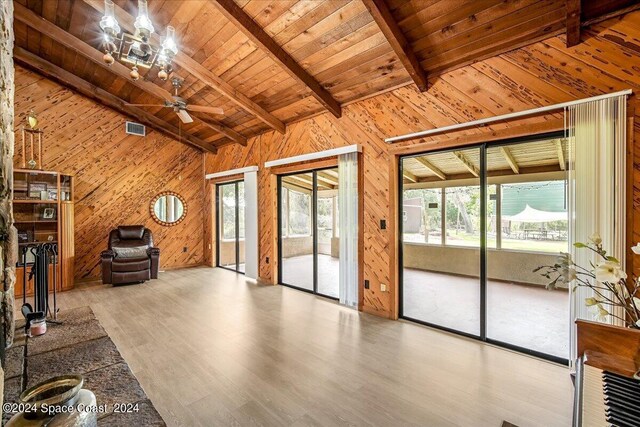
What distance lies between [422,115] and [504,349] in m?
2.80

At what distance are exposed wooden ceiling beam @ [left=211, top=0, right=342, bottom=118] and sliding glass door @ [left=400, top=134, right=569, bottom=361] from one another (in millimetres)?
1449

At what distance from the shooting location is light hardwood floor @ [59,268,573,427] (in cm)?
202

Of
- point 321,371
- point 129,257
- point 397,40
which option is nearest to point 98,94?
point 129,257

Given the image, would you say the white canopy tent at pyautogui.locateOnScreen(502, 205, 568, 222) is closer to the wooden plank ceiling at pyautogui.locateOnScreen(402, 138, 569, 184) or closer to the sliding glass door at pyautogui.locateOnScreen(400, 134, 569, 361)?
the sliding glass door at pyautogui.locateOnScreen(400, 134, 569, 361)

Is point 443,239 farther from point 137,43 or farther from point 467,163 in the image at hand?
point 137,43

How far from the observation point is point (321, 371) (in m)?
2.55

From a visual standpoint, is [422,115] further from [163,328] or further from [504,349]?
[163,328]

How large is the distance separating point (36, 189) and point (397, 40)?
22.0 ft

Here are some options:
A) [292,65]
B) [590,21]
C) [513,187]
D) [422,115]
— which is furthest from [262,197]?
[590,21]

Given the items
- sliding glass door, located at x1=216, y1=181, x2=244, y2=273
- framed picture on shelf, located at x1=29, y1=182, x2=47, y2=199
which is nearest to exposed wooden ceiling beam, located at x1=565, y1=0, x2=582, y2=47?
sliding glass door, located at x1=216, y1=181, x2=244, y2=273

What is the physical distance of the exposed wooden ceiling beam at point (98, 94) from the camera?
494cm

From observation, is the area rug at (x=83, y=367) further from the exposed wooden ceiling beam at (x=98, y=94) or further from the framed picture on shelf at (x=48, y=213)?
the exposed wooden ceiling beam at (x=98, y=94)

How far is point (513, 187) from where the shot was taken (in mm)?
4688

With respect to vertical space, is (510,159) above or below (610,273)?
above
